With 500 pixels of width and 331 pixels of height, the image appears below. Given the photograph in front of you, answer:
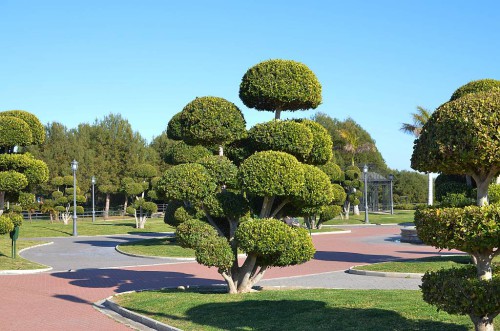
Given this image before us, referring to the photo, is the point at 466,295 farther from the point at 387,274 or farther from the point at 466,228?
the point at 387,274

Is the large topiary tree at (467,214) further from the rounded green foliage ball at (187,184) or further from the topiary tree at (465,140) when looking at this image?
the rounded green foliage ball at (187,184)

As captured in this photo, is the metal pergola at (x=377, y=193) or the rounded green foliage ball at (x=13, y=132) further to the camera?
the metal pergola at (x=377, y=193)

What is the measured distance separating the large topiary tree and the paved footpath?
5884 millimetres

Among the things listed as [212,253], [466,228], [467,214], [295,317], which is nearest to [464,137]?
[467,214]

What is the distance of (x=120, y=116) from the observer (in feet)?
202

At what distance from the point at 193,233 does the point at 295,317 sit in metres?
2.98

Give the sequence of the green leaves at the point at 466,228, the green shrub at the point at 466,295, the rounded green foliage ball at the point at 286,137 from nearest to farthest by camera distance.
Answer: the green leaves at the point at 466,228 → the green shrub at the point at 466,295 → the rounded green foliage ball at the point at 286,137

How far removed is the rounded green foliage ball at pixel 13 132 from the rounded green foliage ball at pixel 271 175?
39.1 ft

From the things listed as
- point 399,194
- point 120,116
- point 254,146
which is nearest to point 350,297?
point 254,146

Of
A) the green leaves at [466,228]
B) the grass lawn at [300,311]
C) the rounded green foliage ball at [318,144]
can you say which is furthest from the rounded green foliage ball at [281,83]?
the green leaves at [466,228]

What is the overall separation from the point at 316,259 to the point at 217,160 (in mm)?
10456

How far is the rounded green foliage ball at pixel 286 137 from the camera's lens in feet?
38.4

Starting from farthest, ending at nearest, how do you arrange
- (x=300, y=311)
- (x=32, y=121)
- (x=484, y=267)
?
(x=32, y=121) → (x=300, y=311) → (x=484, y=267)

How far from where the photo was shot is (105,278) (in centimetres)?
1725
